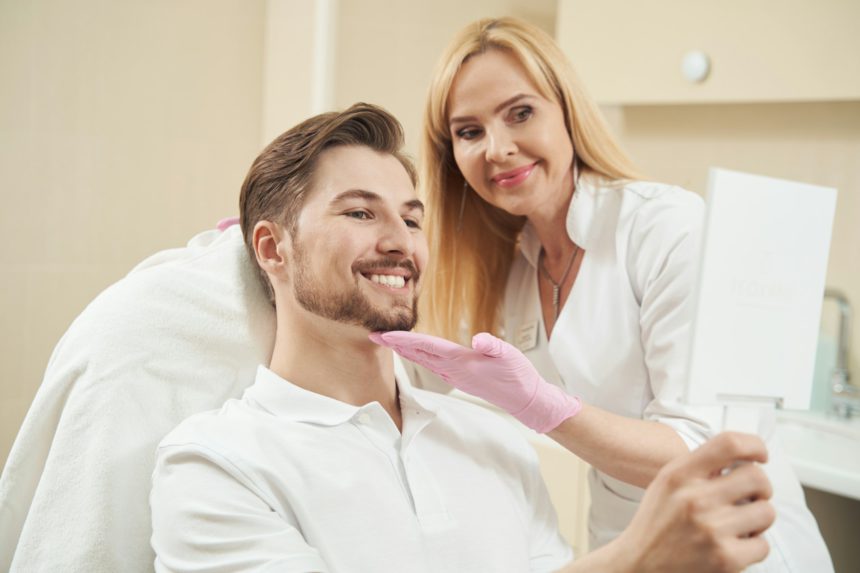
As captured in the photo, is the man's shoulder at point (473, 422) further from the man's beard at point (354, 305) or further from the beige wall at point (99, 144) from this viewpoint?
the beige wall at point (99, 144)

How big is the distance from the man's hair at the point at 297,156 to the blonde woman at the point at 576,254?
→ 0.21 meters

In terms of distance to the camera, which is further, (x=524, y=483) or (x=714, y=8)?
(x=714, y=8)

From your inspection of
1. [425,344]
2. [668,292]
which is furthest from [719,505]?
[668,292]

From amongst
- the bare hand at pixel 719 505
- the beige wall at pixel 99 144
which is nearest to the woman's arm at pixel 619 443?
the bare hand at pixel 719 505

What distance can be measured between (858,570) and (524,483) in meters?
1.28

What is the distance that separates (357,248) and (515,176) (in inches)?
15.6

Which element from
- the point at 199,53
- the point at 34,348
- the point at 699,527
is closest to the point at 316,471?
the point at 699,527

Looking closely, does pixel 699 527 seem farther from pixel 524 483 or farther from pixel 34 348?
pixel 34 348

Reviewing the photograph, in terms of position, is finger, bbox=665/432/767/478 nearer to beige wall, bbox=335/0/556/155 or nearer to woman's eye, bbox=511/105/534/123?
woman's eye, bbox=511/105/534/123

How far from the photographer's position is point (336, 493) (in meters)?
1.14

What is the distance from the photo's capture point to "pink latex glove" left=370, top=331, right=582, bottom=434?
1188mm

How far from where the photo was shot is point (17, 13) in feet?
7.34

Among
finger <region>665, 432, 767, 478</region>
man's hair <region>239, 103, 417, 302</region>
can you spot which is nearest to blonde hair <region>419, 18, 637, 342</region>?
man's hair <region>239, 103, 417, 302</region>

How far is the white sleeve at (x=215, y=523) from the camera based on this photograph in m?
1.00
